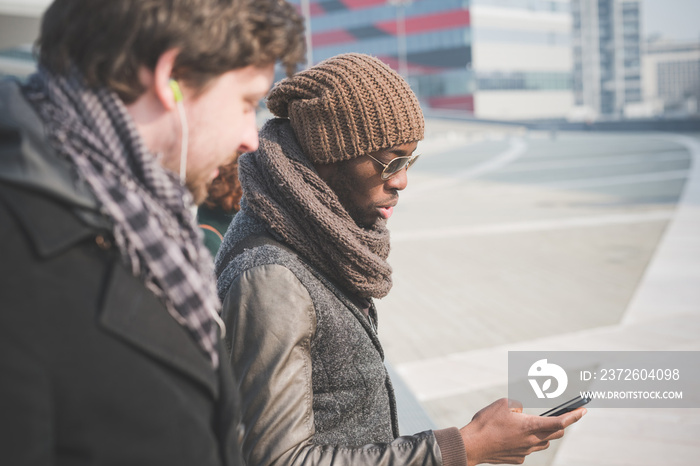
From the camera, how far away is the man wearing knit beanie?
5.65ft

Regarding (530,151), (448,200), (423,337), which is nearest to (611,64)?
(530,151)

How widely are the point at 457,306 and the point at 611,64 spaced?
173m

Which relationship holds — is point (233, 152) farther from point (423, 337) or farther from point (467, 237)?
point (467, 237)

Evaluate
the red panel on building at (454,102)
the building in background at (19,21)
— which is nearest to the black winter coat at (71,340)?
the building in background at (19,21)

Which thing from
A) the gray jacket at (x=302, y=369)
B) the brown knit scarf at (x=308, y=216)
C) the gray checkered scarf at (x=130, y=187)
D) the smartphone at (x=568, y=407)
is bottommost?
the smartphone at (x=568, y=407)

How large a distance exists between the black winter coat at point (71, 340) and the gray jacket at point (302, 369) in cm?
61

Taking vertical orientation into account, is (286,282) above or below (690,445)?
above

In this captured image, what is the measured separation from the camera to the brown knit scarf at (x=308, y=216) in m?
1.96

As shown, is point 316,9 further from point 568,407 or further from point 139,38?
point 139,38

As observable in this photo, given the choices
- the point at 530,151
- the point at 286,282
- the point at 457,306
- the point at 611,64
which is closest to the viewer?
the point at 286,282

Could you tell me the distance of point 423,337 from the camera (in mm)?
6762

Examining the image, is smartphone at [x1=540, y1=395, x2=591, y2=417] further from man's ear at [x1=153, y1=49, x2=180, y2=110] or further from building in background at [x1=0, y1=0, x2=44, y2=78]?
building in background at [x1=0, y1=0, x2=44, y2=78]

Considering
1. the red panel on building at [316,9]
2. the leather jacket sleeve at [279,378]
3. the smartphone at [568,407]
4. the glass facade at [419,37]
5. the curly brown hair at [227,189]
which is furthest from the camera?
the red panel on building at [316,9]

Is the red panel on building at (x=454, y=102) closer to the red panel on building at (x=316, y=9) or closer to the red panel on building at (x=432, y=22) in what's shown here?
the red panel on building at (x=432, y=22)
